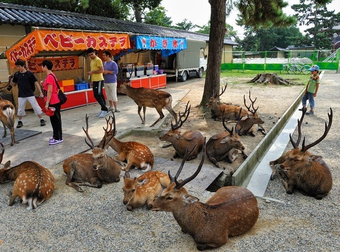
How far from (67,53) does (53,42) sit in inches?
92.9

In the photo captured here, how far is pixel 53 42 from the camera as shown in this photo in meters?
7.62

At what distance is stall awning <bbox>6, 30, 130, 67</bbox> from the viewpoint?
23.9ft

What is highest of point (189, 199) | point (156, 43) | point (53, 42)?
point (156, 43)

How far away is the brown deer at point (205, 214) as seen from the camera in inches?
104

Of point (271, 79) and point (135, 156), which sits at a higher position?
point (271, 79)

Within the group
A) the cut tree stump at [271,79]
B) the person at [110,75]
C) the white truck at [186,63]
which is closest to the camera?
the person at [110,75]

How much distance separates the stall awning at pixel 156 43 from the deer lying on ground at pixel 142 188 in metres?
8.30

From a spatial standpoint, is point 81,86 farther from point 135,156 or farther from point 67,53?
point 135,156

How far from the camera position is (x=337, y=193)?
150 inches

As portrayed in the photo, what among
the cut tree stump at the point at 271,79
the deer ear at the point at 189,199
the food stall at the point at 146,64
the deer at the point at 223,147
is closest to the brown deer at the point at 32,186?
the deer ear at the point at 189,199

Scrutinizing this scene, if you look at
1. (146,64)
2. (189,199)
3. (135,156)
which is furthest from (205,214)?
(146,64)

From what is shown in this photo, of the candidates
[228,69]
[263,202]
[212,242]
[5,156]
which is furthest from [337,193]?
[228,69]

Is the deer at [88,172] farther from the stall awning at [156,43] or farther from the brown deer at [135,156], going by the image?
the stall awning at [156,43]

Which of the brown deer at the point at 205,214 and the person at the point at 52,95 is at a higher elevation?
the person at the point at 52,95
